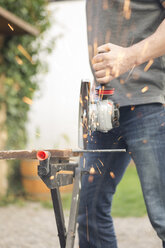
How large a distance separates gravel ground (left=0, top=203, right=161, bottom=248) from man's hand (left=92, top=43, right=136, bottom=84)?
2.03m

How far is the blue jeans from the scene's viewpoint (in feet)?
5.08

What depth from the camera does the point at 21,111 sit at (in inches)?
199

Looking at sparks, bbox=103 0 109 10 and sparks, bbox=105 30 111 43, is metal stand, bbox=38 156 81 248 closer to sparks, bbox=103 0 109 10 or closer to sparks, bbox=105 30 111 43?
sparks, bbox=105 30 111 43

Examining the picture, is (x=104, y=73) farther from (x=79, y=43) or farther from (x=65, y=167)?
(x=79, y=43)

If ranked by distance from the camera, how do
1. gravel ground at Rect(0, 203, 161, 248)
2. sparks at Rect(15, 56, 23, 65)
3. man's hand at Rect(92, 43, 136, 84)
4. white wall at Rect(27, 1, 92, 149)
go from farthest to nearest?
white wall at Rect(27, 1, 92, 149) < sparks at Rect(15, 56, 23, 65) < gravel ground at Rect(0, 203, 161, 248) < man's hand at Rect(92, 43, 136, 84)

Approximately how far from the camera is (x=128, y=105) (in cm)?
166

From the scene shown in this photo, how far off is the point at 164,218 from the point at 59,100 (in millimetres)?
5547

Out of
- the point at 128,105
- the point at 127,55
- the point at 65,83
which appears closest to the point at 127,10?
the point at 127,55

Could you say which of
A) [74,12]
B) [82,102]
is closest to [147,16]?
[82,102]

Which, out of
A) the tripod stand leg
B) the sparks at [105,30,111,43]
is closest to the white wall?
the sparks at [105,30,111,43]

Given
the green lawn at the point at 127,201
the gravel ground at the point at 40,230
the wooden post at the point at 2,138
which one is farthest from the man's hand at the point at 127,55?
the wooden post at the point at 2,138

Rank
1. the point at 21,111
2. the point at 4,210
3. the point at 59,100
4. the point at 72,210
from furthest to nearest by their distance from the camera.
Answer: the point at 59,100
the point at 21,111
the point at 4,210
the point at 72,210

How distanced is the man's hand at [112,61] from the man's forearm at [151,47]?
1.1 inches

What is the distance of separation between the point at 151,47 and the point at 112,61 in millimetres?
169
